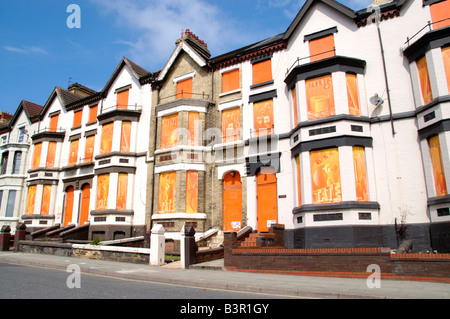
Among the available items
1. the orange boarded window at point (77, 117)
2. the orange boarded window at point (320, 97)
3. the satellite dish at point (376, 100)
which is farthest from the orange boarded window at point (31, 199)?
the satellite dish at point (376, 100)

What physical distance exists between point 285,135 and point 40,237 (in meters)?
20.3

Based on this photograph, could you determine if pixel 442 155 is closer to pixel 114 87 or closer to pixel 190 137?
pixel 190 137

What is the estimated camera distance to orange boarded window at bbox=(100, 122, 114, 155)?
25.4 m

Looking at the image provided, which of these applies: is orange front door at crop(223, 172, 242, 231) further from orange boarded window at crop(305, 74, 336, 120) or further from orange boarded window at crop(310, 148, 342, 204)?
orange boarded window at crop(305, 74, 336, 120)

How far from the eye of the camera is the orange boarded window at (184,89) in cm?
2355

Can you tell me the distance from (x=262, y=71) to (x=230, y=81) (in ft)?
7.75

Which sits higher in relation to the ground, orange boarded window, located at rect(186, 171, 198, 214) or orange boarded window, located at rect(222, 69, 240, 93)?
orange boarded window, located at rect(222, 69, 240, 93)

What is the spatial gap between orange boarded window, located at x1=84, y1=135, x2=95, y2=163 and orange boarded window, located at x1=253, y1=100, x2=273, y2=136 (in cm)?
1411

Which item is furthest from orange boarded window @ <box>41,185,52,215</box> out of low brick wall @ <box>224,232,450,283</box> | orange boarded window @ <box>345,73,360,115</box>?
orange boarded window @ <box>345,73,360,115</box>

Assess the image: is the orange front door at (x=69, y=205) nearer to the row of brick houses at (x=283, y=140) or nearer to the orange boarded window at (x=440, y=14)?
the row of brick houses at (x=283, y=140)

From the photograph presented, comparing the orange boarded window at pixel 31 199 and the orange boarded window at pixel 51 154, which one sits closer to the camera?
the orange boarded window at pixel 31 199

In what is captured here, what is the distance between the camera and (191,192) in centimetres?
2109

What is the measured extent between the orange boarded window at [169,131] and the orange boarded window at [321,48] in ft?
31.2
